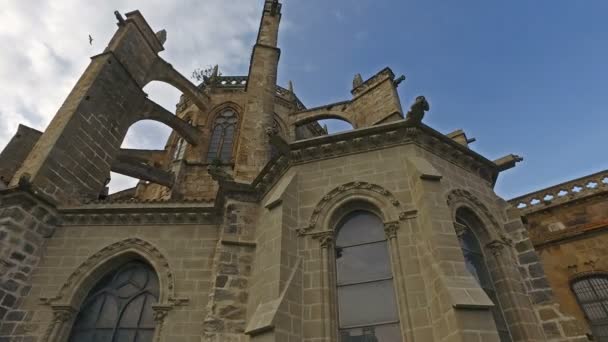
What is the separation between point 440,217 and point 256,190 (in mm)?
3757

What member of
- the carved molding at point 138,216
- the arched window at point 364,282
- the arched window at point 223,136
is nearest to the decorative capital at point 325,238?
the arched window at point 364,282

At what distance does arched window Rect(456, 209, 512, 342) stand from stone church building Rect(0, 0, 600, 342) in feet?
0.08

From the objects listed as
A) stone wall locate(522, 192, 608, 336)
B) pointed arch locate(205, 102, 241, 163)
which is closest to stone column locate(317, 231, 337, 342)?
stone wall locate(522, 192, 608, 336)

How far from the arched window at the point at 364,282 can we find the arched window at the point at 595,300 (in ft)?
26.0

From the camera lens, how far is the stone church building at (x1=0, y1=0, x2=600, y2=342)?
4918 mm

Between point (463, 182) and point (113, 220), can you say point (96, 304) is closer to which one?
point (113, 220)

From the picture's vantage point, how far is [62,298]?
6758 mm

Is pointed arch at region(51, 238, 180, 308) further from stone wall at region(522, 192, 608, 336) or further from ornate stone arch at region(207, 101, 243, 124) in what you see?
ornate stone arch at region(207, 101, 243, 124)

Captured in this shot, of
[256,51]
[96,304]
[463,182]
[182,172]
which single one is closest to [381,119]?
[256,51]

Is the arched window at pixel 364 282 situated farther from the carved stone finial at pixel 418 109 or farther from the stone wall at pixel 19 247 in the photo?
the stone wall at pixel 19 247

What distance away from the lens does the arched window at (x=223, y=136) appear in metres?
15.6

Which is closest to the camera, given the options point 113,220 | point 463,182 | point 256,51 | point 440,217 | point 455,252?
point 455,252

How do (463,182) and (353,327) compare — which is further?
(463,182)

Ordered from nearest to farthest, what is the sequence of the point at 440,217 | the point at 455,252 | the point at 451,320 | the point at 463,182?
the point at 451,320 → the point at 455,252 → the point at 440,217 → the point at 463,182
